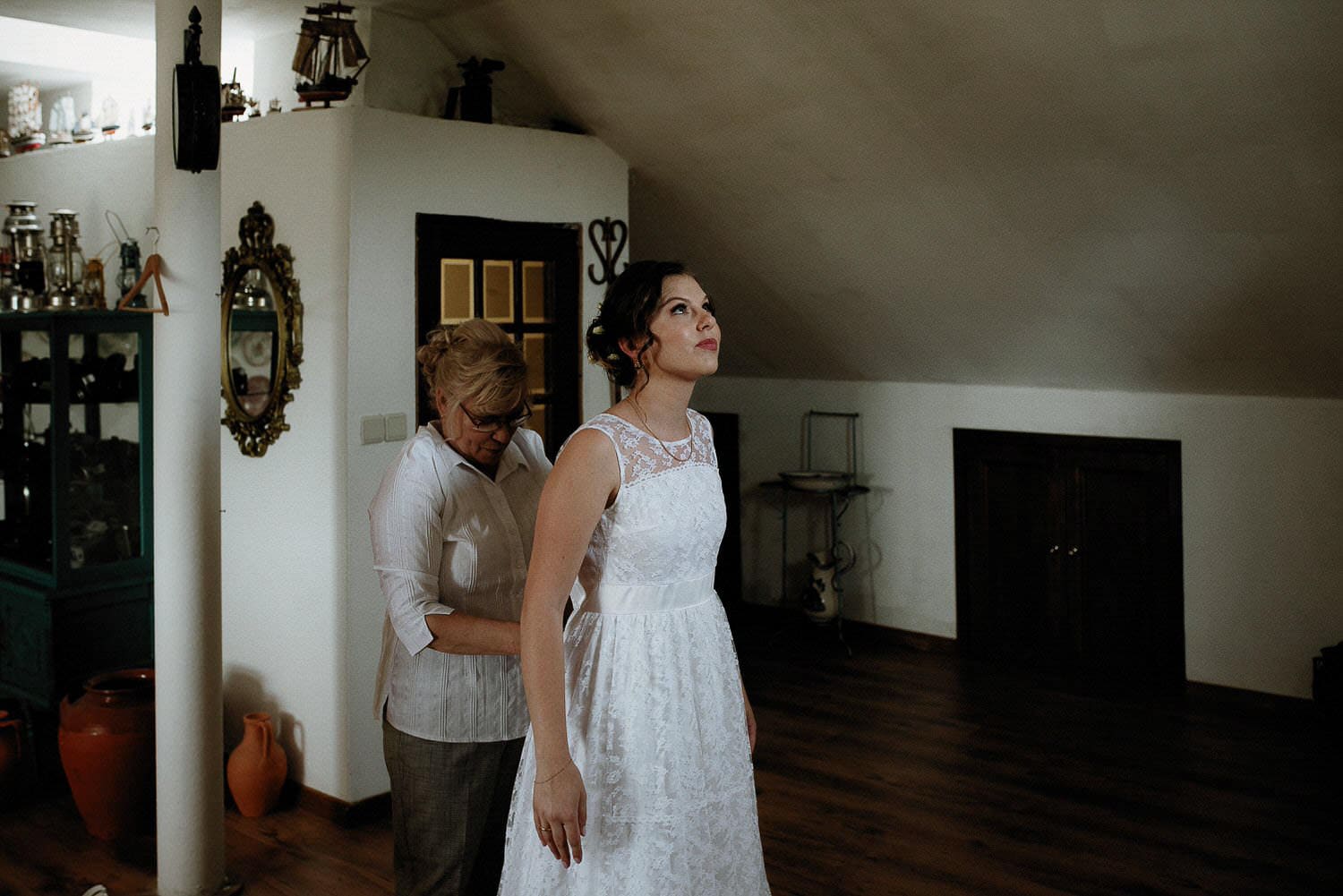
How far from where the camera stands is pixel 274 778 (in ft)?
13.5

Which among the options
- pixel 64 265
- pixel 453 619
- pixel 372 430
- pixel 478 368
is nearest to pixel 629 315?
pixel 478 368

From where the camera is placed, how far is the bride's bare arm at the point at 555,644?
188 centimetres

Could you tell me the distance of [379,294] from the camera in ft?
13.3

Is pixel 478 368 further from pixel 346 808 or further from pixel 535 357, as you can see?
pixel 535 357

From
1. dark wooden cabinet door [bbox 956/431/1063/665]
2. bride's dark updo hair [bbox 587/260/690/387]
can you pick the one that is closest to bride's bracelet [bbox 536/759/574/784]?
bride's dark updo hair [bbox 587/260/690/387]

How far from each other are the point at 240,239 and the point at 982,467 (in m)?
3.58

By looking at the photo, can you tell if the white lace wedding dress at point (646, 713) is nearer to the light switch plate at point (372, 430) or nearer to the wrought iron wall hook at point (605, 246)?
the light switch plate at point (372, 430)

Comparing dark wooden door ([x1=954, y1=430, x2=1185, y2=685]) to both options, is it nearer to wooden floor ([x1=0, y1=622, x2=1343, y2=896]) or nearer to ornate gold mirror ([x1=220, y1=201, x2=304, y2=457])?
wooden floor ([x1=0, y1=622, x2=1343, y2=896])

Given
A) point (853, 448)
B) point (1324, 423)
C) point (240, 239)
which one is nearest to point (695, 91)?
point (240, 239)

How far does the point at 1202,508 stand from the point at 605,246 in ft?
9.30

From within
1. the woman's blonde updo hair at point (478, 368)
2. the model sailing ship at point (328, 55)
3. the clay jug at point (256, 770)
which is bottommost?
the clay jug at point (256, 770)

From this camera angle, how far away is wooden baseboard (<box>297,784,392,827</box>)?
13.2 ft

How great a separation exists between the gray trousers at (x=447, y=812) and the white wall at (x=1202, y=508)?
3.93 metres

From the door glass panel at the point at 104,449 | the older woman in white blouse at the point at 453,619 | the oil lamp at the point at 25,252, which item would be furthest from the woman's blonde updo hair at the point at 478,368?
the oil lamp at the point at 25,252
